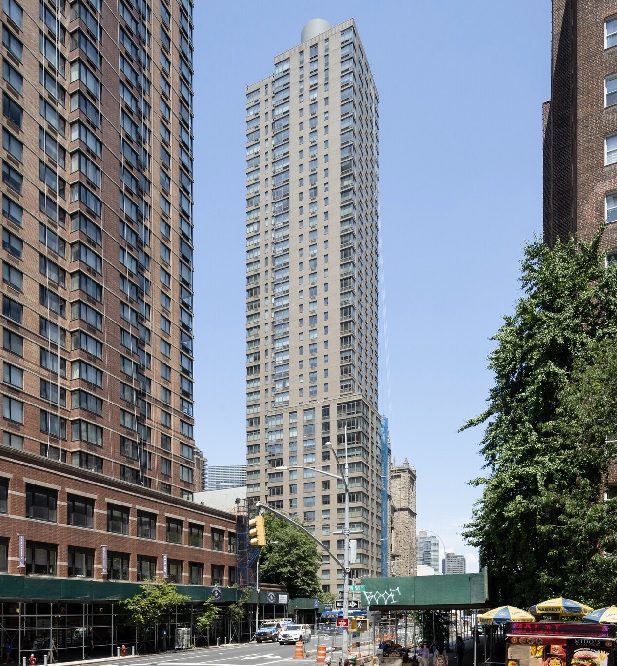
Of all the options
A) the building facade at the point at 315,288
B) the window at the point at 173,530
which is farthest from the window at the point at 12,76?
the building facade at the point at 315,288

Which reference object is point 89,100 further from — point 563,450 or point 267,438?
point 267,438

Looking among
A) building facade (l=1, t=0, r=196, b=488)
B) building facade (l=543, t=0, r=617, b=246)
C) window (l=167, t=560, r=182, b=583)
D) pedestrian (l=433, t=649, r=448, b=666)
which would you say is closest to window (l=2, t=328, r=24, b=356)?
building facade (l=1, t=0, r=196, b=488)

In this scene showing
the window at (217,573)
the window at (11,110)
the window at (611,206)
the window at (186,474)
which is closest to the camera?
the window at (611,206)

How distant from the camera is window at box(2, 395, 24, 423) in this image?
62.0 metres

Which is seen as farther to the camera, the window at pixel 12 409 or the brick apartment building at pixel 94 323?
the window at pixel 12 409

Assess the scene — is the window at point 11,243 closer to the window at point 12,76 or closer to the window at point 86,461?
the window at point 12,76

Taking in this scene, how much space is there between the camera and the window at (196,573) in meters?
80.4

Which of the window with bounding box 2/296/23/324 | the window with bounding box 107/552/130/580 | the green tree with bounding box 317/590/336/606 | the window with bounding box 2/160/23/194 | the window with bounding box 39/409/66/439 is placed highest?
the window with bounding box 2/160/23/194

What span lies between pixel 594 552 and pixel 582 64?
24979mm

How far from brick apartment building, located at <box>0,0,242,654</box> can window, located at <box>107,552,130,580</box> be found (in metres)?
0.14

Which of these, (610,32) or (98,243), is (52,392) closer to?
(98,243)

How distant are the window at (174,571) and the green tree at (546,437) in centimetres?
4195

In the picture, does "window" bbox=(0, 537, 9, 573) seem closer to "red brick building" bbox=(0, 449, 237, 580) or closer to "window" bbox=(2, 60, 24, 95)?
"red brick building" bbox=(0, 449, 237, 580)

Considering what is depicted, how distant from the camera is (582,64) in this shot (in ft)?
150
